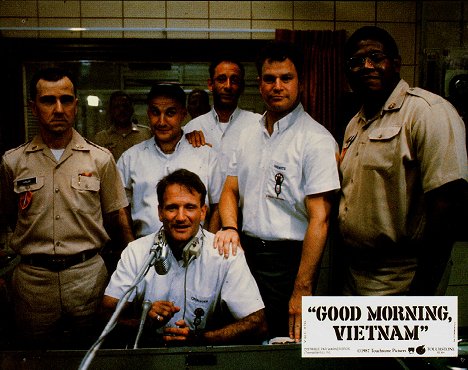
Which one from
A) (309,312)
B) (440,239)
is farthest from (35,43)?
(440,239)

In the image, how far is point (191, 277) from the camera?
57.2 inches

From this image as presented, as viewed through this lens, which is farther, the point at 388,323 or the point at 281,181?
the point at 281,181

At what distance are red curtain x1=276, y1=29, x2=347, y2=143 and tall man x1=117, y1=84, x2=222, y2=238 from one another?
2.43 ft

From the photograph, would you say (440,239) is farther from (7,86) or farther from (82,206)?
(7,86)

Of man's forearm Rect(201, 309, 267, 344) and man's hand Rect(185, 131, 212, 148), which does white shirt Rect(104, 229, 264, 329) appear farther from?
man's hand Rect(185, 131, 212, 148)

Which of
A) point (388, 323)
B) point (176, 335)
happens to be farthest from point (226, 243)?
point (388, 323)

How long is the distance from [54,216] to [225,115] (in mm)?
845

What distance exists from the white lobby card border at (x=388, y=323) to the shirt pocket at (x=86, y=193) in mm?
927

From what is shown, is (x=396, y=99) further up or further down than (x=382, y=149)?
further up

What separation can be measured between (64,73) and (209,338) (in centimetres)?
106

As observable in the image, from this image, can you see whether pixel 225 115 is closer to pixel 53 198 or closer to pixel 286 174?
pixel 286 174

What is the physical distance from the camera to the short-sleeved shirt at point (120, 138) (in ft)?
7.20

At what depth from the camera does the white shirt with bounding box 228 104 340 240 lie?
147cm

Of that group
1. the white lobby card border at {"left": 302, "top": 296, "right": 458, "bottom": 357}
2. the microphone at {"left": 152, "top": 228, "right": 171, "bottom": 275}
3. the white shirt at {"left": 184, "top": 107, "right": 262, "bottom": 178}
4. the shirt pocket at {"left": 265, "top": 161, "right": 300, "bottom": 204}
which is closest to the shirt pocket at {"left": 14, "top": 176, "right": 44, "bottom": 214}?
the microphone at {"left": 152, "top": 228, "right": 171, "bottom": 275}
